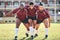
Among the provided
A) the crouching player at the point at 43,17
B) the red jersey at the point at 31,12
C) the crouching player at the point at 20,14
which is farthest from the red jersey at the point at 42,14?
the crouching player at the point at 20,14

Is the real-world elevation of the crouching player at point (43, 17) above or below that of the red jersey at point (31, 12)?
below

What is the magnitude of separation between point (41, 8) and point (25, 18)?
534mm

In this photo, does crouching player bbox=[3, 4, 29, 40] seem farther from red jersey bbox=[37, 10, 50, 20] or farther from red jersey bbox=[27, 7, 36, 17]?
red jersey bbox=[37, 10, 50, 20]

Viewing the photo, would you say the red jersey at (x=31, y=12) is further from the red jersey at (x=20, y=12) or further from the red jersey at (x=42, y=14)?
the red jersey at (x=42, y=14)

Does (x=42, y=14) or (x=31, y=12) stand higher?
(x=31, y=12)

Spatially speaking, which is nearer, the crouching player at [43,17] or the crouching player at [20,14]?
the crouching player at [20,14]

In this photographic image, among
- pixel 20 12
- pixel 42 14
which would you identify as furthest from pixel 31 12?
pixel 42 14

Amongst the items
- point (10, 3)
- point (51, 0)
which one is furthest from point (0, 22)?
point (51, 0)

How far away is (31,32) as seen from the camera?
6996 mm

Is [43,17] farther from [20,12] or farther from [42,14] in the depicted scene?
[20,12]

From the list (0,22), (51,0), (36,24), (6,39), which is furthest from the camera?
(51,0)

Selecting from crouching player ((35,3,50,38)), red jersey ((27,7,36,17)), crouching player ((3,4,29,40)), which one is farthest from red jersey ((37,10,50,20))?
crouching player ((3,4,29,40))

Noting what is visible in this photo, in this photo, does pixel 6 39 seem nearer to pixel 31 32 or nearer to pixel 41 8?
pixel 31 32

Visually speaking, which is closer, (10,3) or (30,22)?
(30,22)
